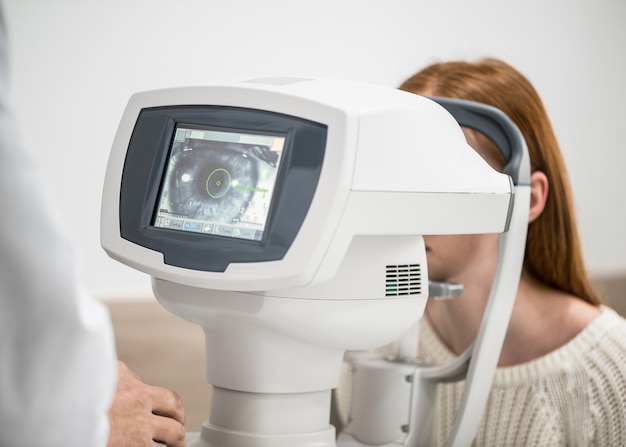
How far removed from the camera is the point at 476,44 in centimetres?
197

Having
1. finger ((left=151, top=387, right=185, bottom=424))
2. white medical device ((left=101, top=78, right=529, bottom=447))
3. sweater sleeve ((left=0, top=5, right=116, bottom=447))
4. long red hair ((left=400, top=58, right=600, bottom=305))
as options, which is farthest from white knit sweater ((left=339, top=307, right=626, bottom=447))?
sweater sleeve ((left=0, top=5, right=116, bottom=447))

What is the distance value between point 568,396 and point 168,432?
64 cm

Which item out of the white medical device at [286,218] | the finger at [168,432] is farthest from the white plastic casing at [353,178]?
the finger at [168,432]

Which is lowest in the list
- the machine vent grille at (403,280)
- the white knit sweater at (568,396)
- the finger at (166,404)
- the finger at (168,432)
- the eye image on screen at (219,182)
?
the white knit sweater at (568,396)

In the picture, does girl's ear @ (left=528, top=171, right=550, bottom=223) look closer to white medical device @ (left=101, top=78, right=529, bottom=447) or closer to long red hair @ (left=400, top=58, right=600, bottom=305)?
long red hair @ (left=400, top=58, right=600, bottom=305)

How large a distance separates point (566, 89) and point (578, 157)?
171mm

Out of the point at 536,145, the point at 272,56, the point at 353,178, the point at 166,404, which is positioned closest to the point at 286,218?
the point at 353,178

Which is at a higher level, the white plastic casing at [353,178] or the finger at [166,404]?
the white plastic casing at [353,178]

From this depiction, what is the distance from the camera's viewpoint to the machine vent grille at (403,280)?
2.40 ft

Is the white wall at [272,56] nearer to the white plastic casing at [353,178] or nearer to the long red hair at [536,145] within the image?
the long red hair at [536,145]

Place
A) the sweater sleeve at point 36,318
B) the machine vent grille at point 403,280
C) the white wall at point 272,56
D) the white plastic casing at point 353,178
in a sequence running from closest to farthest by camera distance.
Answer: the sweater sleeve at point 36,318 → the white plastic casing at point 353,178 → the machine vent grille at point 403,280 → the white wall at point 272,56

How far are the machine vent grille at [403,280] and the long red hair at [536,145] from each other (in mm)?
470

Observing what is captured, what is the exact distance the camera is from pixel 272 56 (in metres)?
1.84

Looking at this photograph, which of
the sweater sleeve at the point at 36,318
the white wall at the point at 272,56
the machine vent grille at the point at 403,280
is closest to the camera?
the sweater sleeve at the point at 36,318
